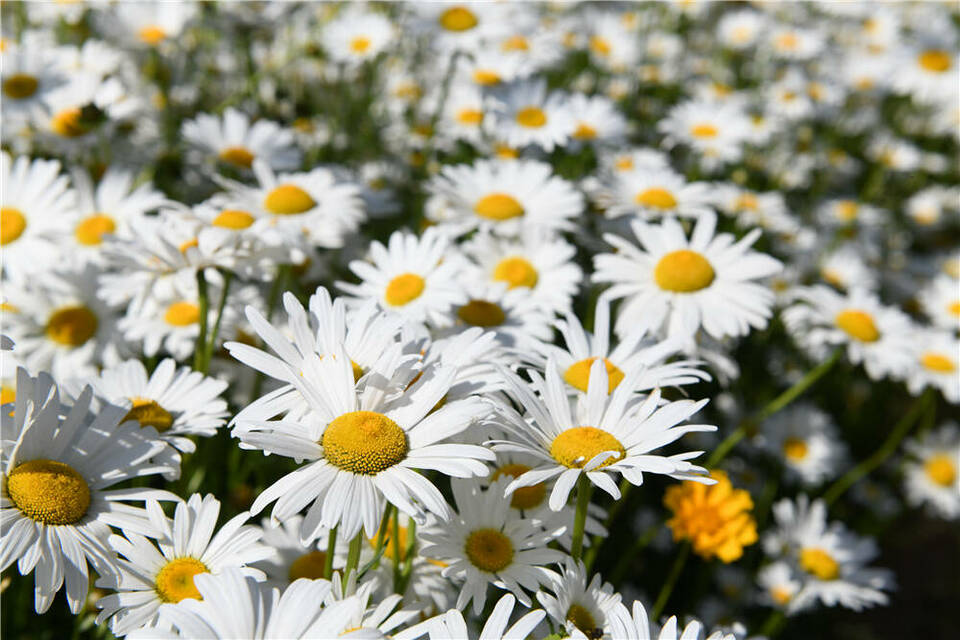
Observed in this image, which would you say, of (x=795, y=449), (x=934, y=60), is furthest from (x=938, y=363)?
(x=934, y=60)

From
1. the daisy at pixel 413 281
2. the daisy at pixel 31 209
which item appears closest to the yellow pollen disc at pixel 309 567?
the daisy at pixel 413 281

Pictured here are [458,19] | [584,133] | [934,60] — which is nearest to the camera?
[584,133]

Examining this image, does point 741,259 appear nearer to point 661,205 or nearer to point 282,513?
point 661,205

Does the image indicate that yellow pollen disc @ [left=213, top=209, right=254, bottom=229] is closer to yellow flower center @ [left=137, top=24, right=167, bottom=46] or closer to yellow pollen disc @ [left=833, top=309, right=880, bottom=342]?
yellow flower center @ [left=137, top=24, right=167, bottom=46]

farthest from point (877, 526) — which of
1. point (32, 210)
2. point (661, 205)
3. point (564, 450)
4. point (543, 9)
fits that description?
point (543, 9)

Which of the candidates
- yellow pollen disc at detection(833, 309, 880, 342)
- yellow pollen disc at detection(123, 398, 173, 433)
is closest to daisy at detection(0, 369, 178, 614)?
yellow pollen disc at detection(123, 398, 173, 433)

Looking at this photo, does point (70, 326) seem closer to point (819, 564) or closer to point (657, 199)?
point (657, 199)
